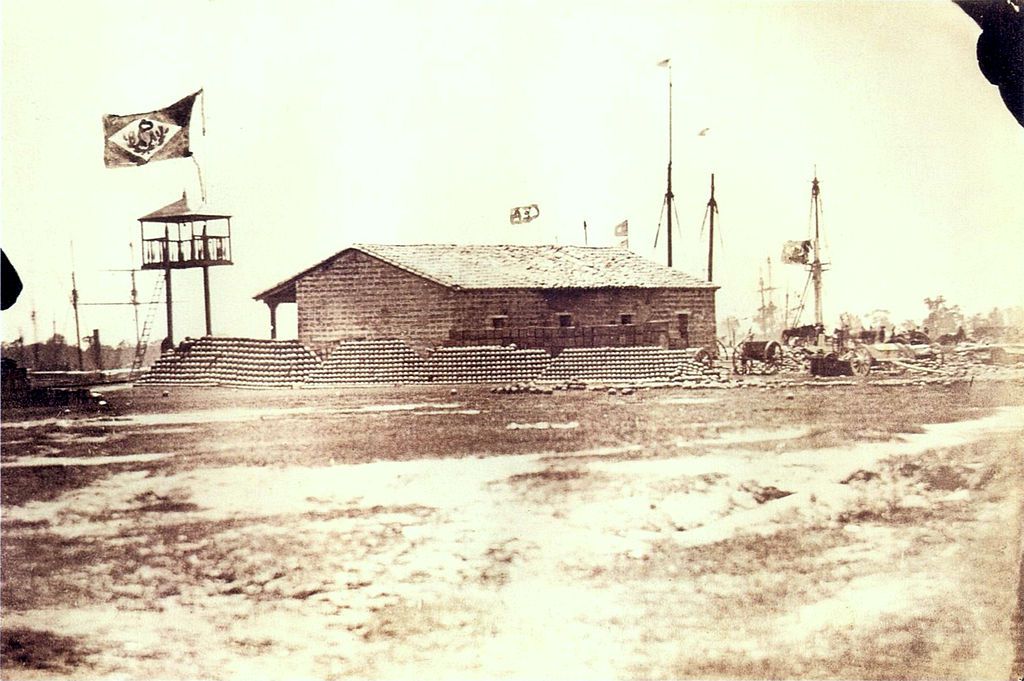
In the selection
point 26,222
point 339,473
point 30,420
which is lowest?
point 339,473

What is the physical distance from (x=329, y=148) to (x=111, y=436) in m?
1.72

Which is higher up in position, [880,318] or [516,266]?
[516,266]

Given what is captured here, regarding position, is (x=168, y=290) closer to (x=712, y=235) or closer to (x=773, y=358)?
(x=712, y=235)

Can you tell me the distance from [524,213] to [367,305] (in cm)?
89

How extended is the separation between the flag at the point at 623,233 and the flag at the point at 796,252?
842mm

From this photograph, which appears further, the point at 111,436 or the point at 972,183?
the point at 972,183

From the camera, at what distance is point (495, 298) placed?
4.31m

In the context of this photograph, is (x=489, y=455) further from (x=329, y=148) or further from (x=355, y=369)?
(x=329, y=148)

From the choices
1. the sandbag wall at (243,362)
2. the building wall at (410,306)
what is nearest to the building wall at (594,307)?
the building wall at (410,306)

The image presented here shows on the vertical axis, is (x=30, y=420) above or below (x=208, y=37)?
below

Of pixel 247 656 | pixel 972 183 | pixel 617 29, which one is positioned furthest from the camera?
pixel 972 183

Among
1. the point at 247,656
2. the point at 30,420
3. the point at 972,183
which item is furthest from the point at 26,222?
the point at 972,183

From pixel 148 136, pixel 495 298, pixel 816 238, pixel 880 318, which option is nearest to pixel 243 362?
pixel 148 136

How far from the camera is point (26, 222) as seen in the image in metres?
4.08
